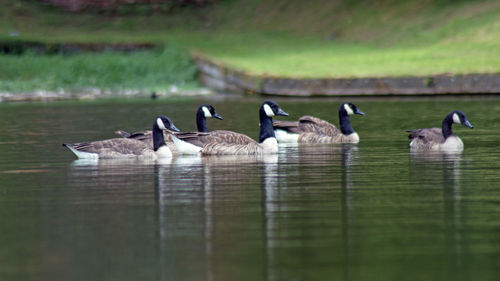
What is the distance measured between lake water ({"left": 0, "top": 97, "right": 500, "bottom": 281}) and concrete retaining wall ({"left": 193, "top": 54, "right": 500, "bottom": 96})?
1643 cm

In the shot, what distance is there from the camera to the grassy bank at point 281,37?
154 feet

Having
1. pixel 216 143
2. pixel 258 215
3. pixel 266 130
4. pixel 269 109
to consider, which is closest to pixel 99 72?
pixel 269 109

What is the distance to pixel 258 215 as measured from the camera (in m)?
13.2

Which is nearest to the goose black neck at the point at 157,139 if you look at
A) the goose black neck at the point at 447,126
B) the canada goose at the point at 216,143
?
the canada goose at the point at 216,143

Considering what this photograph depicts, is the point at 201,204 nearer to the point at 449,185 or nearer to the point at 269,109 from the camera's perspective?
the point at 449,185

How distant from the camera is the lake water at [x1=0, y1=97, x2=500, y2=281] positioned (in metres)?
10.3

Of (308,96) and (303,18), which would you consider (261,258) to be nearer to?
(308,96)

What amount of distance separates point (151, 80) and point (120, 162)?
3264 cm

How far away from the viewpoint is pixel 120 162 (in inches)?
815

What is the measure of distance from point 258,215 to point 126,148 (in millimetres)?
8495

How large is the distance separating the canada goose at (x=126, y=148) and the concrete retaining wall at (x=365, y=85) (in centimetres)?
2165

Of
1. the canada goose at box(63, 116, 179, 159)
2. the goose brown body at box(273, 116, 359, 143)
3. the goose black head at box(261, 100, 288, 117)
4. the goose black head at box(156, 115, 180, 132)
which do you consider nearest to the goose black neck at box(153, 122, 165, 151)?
the canada goose at box(63, 116, 179, 159)

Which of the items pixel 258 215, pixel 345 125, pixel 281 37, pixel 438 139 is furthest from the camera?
pixel 281 37

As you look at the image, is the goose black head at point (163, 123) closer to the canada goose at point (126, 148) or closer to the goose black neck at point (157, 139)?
the canada goose at point (126, 148)
